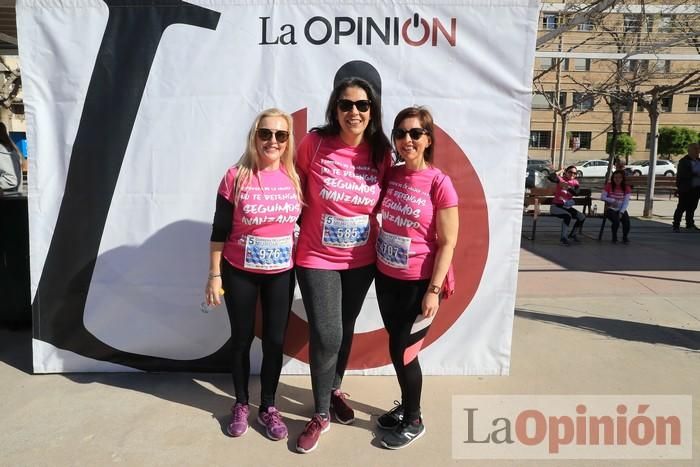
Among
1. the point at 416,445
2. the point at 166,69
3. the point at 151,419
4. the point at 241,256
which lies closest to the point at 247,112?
→ the point at 166,69

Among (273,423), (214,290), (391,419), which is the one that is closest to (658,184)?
(391,419)

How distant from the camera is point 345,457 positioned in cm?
264

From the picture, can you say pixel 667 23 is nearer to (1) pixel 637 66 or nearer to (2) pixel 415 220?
(1) pixel 637 66

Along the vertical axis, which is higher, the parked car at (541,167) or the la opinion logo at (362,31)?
the la opinion logo at (362,31)

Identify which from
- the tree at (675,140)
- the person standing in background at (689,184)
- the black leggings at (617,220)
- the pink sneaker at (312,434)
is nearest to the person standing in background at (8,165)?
the pink sneaker at (312,434)

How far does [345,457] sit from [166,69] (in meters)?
2.54

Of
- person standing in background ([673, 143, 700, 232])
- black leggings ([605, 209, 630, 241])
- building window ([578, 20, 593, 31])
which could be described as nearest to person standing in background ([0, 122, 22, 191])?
building window ([578, 20, 593, 31])

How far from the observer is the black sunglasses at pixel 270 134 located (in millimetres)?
2570

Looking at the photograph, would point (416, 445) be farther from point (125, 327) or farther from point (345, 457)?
point (125, 327)

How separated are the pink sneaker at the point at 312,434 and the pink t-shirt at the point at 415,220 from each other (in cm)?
89

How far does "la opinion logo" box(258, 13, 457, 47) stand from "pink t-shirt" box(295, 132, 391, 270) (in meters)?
0.95

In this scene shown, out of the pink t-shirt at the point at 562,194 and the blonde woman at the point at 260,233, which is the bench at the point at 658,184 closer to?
→ the pink t-shirt at the point at 562,194

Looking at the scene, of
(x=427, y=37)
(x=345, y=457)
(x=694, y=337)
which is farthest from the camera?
(x=694, y=337)

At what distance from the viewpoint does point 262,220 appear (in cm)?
260
